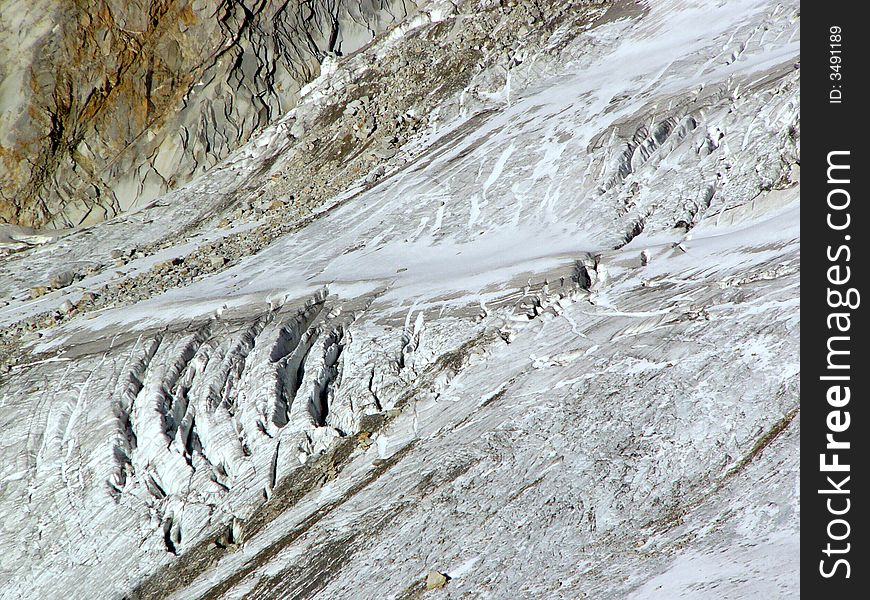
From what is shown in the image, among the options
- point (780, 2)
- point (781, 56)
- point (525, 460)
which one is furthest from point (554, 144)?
point (525, 460)

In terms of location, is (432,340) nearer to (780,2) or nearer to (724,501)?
(724,501)

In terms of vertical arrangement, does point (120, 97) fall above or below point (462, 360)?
above

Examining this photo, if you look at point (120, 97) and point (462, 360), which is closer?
point (462, 360)

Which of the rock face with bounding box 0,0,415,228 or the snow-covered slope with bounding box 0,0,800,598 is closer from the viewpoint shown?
the snow-covered slope with bounding box 0,0,800,598
